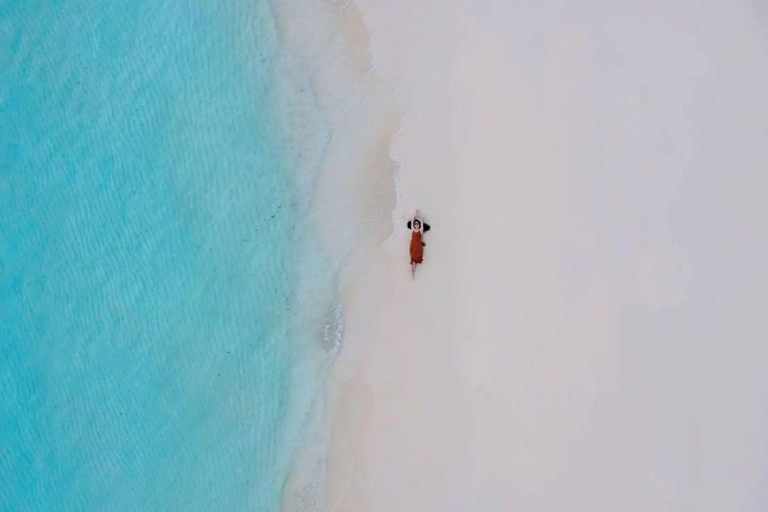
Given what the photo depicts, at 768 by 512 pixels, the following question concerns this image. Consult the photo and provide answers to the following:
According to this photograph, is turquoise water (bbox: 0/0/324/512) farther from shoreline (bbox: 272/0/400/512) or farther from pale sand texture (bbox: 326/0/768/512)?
pale sand texture (bbox: 326/0/768/512)

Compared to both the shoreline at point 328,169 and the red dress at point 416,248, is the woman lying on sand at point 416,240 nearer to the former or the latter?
the red dress at point 416,248

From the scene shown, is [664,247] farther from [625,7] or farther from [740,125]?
[625,7]

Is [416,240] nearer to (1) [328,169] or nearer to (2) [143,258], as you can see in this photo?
(1) [328,169]

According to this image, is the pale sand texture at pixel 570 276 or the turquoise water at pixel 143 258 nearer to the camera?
the pale sand texture at pixel 570 276

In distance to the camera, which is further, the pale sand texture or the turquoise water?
the turquoise water

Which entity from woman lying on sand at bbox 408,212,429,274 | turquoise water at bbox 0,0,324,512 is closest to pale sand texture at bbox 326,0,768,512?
woman lying on sand at bbox 408,212,429,274

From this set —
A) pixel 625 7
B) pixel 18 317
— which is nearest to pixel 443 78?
pixel 625 7

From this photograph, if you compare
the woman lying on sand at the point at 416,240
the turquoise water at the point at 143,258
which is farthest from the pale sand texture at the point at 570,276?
the turquoise water at the point at 143,258
